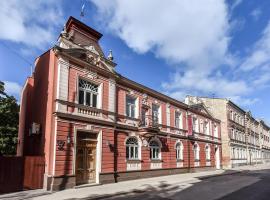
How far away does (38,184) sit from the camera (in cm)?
1379

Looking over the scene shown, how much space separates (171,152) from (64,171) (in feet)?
39.1

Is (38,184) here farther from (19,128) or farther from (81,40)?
(81,40)

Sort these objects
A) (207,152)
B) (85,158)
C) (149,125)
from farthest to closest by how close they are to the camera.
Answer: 1. (207,152)
2. (149,125)
3. (85,158)

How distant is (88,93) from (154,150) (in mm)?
8227

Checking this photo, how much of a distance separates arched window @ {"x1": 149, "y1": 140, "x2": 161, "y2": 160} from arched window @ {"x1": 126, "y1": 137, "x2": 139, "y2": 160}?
5.99 feet

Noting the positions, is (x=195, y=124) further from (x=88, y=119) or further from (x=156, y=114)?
(x=88, y=119)

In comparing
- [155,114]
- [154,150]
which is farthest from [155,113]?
[154,150]

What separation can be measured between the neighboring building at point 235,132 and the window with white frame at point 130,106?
13653 mm

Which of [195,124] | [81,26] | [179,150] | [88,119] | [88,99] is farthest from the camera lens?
[195,124]

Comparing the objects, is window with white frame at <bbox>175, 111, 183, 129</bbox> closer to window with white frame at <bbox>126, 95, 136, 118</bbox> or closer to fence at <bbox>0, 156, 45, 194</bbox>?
window with white frame at <bbox>126, 95, 136, 118</bbox>

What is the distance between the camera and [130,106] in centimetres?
2034

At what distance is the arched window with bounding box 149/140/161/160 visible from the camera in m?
21.5

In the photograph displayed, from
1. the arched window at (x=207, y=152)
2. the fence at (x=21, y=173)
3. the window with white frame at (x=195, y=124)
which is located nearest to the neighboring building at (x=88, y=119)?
the fence at (x=21, y=173)

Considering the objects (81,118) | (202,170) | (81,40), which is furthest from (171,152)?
(81,40)
